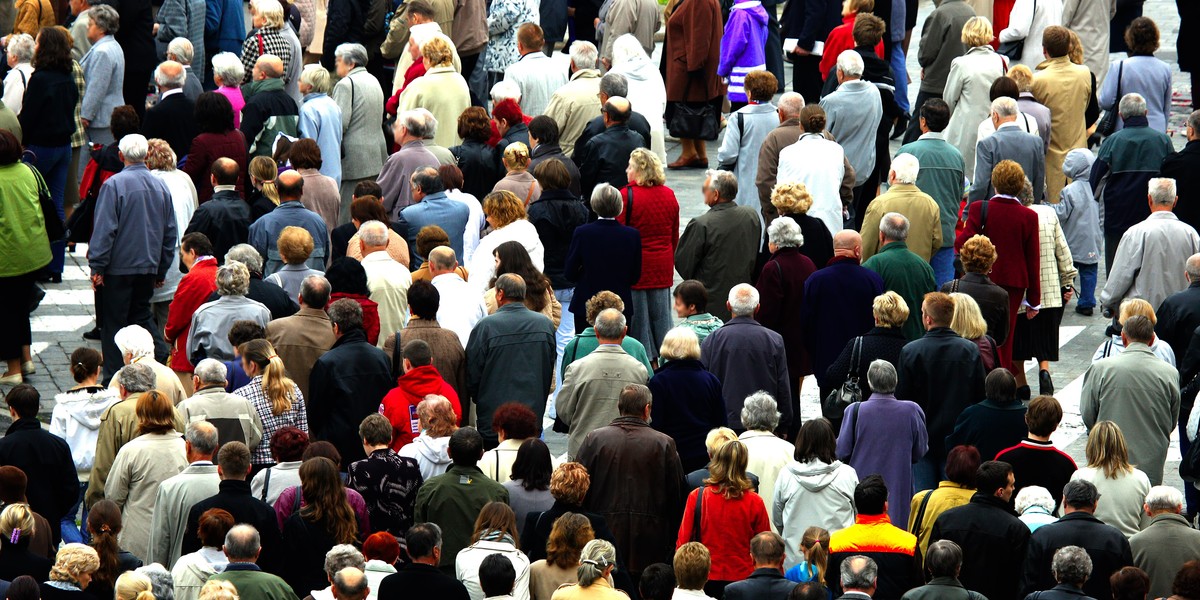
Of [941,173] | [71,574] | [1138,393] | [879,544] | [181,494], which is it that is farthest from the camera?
[941,173]

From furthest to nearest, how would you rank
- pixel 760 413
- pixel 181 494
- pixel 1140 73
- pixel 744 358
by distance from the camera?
pixel 1140 73 < pixel 744 358 < pixel 760 413 < pixel 181 494

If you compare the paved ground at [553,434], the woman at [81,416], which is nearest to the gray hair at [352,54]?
the paved ground at [553,434]

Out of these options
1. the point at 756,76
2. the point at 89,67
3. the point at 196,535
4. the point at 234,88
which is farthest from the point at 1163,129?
the point at 196,535

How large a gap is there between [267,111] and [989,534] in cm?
776

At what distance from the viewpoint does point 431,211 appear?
1355cm

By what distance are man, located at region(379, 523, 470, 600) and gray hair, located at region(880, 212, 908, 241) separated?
4.99 meters

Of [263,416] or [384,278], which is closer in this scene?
[263,416]

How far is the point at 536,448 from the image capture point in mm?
10016

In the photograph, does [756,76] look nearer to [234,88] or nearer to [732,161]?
[732,161]

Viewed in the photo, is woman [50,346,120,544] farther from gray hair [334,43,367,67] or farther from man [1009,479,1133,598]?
man [1009,479,1133,598]

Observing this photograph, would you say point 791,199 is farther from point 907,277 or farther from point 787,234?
point 907,277

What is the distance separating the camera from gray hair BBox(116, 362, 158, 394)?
35.5 feet

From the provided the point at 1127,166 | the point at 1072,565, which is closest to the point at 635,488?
the point at 1072,565

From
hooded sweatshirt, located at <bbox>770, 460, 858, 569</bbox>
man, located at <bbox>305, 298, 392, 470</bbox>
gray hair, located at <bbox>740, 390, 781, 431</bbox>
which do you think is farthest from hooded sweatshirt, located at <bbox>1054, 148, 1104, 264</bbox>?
man, located at <bbox>305, 298, 392, 470</bbox>
